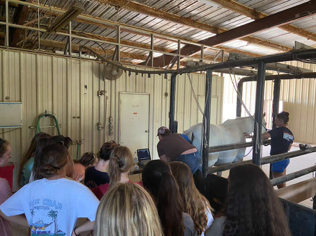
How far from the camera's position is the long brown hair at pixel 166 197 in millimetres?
1366

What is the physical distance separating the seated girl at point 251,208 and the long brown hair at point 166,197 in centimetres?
29

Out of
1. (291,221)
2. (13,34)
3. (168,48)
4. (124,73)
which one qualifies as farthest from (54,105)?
(168,48)

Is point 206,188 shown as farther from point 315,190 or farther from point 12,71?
point 12,71

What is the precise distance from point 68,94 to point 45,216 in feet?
12.5

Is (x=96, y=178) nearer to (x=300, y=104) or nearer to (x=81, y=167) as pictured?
(x=81, y=167)

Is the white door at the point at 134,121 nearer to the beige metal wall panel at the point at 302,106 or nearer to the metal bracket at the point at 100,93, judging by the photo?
the metal bracket at the point at 100,93

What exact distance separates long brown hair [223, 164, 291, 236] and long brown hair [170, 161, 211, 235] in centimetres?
26

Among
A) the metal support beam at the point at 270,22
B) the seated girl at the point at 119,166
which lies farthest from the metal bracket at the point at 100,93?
the metal support beam at the point at 270,22

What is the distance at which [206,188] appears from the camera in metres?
3.10

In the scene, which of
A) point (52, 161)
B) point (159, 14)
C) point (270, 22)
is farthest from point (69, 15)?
point (270, 22)

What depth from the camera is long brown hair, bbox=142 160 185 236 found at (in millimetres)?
1366

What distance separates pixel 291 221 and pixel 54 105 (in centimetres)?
446

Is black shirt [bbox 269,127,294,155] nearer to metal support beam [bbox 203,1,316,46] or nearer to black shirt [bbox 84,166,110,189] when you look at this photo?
metal support beam [bbox 203,1,316,46]

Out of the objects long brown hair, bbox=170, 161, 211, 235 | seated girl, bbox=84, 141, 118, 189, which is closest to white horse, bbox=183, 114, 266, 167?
seated girl, bbox=84, 141, 118, 189
